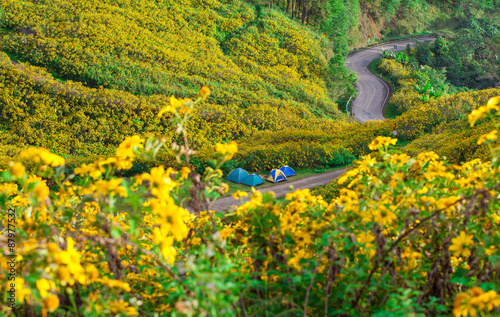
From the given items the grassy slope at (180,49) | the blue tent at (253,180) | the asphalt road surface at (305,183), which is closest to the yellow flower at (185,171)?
the asphalt road surface at (305,183)

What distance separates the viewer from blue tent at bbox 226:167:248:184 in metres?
12.4

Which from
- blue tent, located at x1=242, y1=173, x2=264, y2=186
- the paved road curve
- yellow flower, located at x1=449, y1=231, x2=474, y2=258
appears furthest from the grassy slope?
yellow flower, located at x1=449, y1=231, x2=474, y2=258

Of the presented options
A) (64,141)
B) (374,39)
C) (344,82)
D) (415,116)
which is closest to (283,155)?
(415,116)

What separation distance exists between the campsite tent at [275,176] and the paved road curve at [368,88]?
52.9 feet

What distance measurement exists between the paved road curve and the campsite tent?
16109 millimetres

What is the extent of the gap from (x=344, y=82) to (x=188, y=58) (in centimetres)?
1460

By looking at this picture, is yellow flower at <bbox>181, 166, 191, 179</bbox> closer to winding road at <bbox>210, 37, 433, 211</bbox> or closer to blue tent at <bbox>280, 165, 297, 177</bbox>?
winding road at <bbox>210, 37, 433, 211</bbox>

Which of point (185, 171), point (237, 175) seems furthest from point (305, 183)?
point (185, 171)

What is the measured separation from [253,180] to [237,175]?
0.67 m

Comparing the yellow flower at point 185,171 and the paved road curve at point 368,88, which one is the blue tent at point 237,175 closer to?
the yellow flower at point 185,171

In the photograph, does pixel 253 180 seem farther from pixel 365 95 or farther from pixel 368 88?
pixel 368 88

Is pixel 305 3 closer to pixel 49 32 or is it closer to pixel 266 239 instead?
pixel 49 32

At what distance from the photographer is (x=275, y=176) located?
12602mm

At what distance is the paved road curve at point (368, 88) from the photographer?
28.5 meters
